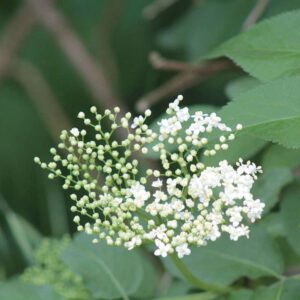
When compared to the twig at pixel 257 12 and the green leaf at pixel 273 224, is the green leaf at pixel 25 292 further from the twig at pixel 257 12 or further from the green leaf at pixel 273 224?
the twig at pixel 257 12

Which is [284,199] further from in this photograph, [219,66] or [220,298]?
[219,66]

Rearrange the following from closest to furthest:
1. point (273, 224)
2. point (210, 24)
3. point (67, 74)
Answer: point (273, 224), point (210, 24), point (67, 74)

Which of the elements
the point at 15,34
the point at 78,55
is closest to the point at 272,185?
the point at 78,55

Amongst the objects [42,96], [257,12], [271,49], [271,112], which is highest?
[42,96]

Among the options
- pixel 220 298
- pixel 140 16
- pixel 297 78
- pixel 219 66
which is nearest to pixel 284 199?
pixel 220 298

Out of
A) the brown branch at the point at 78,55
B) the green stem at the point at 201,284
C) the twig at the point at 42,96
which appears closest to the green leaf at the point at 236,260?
the green stem at the point at 201,284

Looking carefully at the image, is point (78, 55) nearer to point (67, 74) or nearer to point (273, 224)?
point (67, 74)
